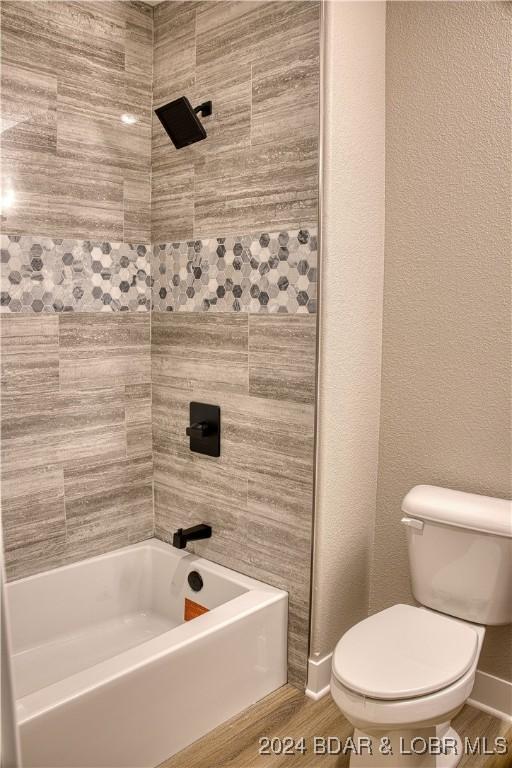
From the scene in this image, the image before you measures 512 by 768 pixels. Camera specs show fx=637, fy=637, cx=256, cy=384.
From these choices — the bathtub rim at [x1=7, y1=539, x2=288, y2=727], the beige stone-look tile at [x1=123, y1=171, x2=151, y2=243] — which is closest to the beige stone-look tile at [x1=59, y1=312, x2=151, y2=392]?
the beige stone-look tile at [x1=123, y1=171, x2=151, y2=243]

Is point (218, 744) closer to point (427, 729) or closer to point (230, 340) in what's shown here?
point (427, 729)

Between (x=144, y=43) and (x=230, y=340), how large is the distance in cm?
127

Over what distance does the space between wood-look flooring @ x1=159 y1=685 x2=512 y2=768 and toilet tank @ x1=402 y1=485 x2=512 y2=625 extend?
0.37 metres

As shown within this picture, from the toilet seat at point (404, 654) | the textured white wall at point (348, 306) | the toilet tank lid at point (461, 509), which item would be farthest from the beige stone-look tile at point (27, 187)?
the toilet seat at point (404, 654)

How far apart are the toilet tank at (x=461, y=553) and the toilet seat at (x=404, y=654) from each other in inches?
3.1

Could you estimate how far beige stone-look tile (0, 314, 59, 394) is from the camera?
7.27 ft

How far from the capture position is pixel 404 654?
176cm

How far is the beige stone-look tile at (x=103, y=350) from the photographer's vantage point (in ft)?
7.86

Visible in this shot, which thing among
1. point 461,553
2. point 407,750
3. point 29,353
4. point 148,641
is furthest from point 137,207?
point 407,750

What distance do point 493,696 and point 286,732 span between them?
2.29 ft

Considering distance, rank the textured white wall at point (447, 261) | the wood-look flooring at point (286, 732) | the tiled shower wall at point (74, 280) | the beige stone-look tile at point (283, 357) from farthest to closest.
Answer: the tiled shower wall at point (74, 280) → the beige stone-look tile at point (283, 357) → the textured white wall at point (447, 261) → the wood-look flooring at point (286, 732)

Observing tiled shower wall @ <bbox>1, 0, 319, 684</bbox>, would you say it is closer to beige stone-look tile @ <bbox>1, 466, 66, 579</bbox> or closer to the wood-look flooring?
beige stone-look tile @ <bbox>1, 466, 66, 579</bbox>

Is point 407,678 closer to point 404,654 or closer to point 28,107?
point 404,654

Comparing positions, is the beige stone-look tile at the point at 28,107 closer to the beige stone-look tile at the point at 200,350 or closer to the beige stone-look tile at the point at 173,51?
the beige stone-look tile at the point at 173,51
